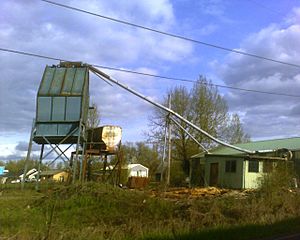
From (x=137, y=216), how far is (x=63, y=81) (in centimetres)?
1824

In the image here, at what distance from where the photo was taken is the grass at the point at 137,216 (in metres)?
12.3

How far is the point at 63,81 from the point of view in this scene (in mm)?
32906

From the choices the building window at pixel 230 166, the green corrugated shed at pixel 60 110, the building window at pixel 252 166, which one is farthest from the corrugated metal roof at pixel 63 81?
the building window at pixel 230 166

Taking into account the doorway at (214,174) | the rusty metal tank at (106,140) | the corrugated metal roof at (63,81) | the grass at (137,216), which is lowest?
the grass at (137,216)

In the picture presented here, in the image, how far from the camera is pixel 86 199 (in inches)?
794

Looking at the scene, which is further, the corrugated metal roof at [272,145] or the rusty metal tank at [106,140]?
the corrugated metal roof at [272,145]

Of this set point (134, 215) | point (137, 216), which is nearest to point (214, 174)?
point (134, 215)

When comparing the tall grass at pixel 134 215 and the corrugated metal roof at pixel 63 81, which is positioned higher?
the corrugated metal roof at pixel 63 81

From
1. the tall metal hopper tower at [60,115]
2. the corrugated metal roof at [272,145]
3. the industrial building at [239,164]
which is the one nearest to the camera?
the tall metal hopper tower at [60,115]

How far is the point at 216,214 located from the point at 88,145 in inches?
861

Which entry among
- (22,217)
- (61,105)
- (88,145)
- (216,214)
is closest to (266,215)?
(216,214)

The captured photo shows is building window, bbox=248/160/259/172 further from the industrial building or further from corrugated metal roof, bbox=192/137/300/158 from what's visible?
corrugated metal roof, bbox=192/137/300/158

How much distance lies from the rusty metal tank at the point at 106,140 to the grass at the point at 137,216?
13.6m

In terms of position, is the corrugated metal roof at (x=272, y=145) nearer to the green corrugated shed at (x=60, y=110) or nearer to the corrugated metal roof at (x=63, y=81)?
the green corrugated shed at (x=60, y=110)
